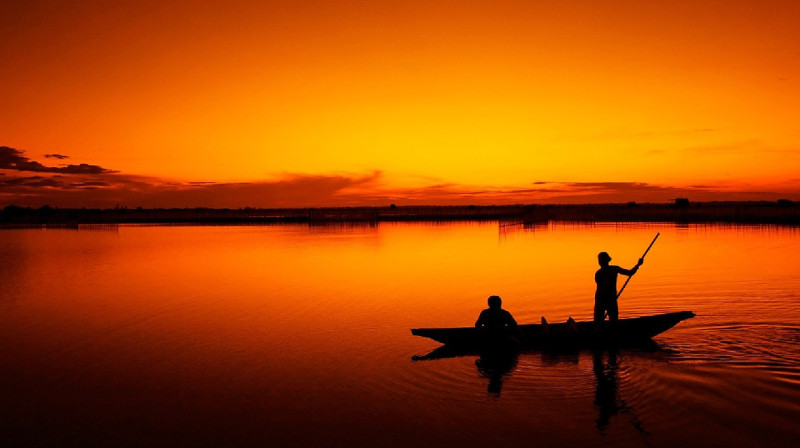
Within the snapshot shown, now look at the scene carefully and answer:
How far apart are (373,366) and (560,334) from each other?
3703mm

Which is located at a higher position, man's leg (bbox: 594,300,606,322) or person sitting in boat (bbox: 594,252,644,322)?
person sitting in boat (bbox: 594,252,644,322)

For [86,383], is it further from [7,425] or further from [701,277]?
[701,277]

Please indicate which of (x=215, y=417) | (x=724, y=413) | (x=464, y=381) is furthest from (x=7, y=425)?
(x=724, y=413)

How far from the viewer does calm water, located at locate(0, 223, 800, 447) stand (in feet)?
26.5

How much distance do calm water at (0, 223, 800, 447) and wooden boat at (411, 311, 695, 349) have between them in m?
Answer: 0.37

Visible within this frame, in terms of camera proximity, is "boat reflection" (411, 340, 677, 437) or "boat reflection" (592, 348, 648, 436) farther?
"boat reflection" (411, 340, 677, 437)

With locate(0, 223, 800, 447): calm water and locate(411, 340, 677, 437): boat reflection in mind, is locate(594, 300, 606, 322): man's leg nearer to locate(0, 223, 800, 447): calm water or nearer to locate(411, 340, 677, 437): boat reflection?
locate(411, 340, 677, 437): boat reflection

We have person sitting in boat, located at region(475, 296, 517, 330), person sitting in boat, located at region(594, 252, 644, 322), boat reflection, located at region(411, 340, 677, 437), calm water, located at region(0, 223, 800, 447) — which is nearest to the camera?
calm water, located at region(0, 223, 800, 447)

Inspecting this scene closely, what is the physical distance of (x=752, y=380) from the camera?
950cm

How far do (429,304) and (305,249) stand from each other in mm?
20290

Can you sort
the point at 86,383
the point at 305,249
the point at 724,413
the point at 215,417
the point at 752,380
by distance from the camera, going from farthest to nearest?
the point at 305,249
the point at 86,383
the point at 752,380
the point at 215,417
the point at 724,413

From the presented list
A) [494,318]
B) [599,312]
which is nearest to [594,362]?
[599,312]

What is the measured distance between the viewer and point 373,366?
37.0ft

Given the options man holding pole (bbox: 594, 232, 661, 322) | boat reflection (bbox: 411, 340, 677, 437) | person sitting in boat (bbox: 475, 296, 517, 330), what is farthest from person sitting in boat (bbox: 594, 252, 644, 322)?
person sitting in boat (bbox: 475, 296, 517, 330)
